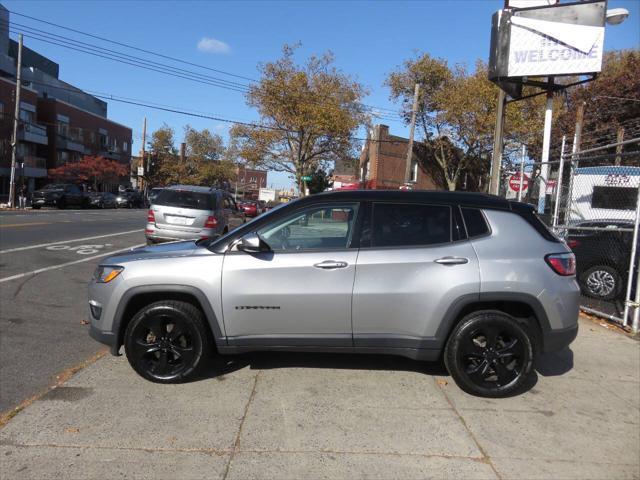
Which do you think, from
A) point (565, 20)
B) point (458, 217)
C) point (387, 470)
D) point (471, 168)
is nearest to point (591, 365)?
point (458, 217)

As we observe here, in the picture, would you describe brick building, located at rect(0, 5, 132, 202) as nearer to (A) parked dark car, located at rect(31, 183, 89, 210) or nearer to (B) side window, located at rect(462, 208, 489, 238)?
(A) parked dark car, located at rect(31, 183, 89, 210)

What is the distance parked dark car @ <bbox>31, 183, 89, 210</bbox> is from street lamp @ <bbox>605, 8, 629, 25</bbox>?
3473 cm

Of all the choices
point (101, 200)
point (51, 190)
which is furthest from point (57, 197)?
point (101, 200)

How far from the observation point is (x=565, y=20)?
9.99 m

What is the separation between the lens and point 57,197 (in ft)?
117

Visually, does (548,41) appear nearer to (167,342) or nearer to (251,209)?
(167,342)

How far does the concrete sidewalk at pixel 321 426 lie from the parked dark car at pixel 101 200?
39502 mm

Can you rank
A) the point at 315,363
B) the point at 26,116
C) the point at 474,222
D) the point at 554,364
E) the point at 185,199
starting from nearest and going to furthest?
1. the point at 474,222
2. the point at 315,363
3. the point at 554,364
4. the point at 185,199
5. the point at 26,116

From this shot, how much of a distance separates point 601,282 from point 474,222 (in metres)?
5.64

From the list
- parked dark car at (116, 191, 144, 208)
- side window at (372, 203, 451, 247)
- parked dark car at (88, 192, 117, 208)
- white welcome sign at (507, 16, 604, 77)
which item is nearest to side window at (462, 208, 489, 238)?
side window at (372, 203, 451, 247)

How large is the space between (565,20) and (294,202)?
8411 millimetres

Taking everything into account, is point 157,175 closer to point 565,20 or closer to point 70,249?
point 70,249

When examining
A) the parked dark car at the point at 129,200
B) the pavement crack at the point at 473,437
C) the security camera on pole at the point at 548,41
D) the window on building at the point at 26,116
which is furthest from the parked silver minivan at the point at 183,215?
the window on building at the point at 26,116

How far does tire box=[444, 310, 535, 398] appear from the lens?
167 inches
